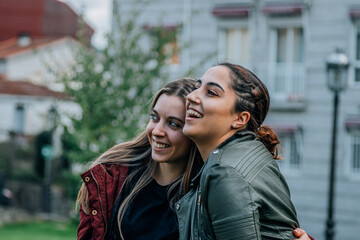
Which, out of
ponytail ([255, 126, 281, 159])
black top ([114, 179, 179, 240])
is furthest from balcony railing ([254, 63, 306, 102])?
ponytail ([255, 126, 281, 159])

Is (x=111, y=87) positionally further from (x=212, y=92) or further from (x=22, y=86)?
(x=22, y=86)

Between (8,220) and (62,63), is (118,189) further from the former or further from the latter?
(8,220)

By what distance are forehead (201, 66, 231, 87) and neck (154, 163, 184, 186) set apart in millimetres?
810

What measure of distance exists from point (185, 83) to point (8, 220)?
14.7m

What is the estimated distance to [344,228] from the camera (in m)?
16.7

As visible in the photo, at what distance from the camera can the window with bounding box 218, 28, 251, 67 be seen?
18062 millimetres

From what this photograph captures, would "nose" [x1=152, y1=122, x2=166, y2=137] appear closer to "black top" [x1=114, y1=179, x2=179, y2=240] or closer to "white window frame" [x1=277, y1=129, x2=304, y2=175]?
"black top" [x1=114, y1=179, x2=179, y2=240]

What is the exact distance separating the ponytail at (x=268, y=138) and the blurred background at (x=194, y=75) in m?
8.75

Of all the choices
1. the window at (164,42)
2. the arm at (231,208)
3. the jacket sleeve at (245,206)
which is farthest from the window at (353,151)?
the arm at (231,208)

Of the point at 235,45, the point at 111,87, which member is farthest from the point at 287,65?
the point at 111,87

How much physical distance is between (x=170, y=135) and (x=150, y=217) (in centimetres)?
45

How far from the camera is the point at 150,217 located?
340 cm

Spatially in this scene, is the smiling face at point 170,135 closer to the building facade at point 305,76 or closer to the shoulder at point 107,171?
the shoulder at point 107,171

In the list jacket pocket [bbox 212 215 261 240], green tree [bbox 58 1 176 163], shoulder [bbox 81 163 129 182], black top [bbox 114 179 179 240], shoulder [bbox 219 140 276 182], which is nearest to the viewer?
jacket pocket [bbox 212 215 261 240]
